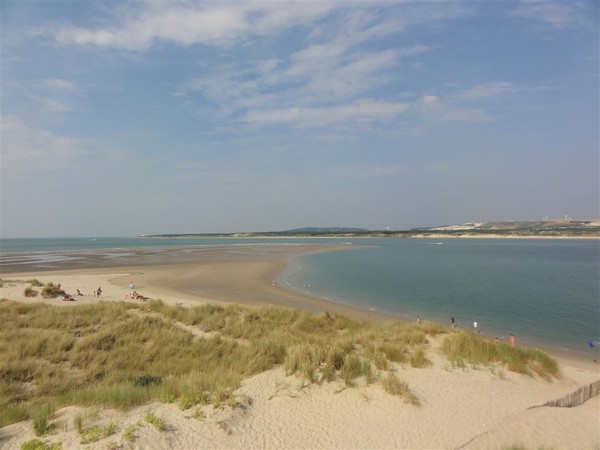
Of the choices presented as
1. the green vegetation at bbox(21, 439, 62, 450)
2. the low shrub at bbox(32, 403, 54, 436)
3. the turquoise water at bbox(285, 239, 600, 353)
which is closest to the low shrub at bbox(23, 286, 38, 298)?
the turquoise water at bbox(285, 239, 600, 353)

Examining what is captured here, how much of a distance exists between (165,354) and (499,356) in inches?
344

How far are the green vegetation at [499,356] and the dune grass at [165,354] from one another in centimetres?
9

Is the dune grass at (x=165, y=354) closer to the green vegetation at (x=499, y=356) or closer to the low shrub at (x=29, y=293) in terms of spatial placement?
the green vegetation at (x=499, y=356)

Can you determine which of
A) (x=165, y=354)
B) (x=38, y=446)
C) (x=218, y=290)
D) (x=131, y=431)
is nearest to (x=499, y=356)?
(x=131, y=431)

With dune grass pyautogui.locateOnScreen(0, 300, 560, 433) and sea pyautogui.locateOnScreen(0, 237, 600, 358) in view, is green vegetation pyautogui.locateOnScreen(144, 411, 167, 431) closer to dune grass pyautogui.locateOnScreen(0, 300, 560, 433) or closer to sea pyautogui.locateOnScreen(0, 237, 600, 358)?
dune grass pyautogui.locateOnScreen(0, 300, 560, 433)

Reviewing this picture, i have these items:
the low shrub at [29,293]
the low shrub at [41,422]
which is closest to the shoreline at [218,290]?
the low shrub at [29,293]

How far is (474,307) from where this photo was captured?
77.7ft

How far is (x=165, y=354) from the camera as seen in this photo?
10.8 m

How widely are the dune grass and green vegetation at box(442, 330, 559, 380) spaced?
3.4 inches

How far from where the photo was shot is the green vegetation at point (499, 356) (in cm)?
877

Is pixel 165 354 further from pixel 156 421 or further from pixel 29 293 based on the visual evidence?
pixel 29 293

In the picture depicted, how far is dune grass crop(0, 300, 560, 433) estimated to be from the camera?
7039 mm

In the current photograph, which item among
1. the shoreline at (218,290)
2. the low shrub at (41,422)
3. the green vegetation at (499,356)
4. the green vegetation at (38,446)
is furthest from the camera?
the shoreline at (218,290)

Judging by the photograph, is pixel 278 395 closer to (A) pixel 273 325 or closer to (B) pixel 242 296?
(A) pixel 273 325
